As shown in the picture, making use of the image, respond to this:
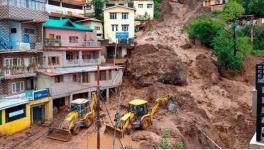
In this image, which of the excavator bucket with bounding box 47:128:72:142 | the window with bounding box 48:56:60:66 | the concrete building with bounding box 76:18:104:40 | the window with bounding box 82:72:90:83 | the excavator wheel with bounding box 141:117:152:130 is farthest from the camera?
the concrete building with bounding box 76:18:104:40

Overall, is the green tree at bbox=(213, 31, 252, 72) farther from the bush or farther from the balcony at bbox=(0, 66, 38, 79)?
the balcony at bbox=(0, 66, 38, 79)

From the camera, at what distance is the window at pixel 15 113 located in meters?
25.4

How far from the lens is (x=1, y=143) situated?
23953 millimetres

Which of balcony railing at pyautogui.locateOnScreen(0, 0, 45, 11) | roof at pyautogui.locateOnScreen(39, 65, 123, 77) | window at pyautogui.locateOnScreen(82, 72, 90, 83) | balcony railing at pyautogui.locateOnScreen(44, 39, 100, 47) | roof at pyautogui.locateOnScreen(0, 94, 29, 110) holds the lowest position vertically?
roof at pyautogui.locateOnScreen(0, 94, 29, 110)

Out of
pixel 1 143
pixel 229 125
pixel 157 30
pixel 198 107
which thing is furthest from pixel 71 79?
pixel 157 30

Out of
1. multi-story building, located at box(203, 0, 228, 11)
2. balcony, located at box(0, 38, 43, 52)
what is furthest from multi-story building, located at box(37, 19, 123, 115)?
multi-story building, located at box(203, 0, 228, 11)

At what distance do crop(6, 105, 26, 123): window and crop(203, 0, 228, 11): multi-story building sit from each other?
4948 cm

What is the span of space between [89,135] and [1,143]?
678cm

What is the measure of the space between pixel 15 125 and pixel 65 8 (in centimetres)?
2997

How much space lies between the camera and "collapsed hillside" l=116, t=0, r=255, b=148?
2889cm

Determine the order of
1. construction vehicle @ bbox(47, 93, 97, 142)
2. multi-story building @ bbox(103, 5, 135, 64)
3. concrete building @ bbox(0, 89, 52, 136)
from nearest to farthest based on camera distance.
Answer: construction vehicle @ bbox(47, 93, 97, 142)
concrete building @ bbox(0, 89, 52, 136)
multi-story building @ bbox(103, 5, 135, 64)

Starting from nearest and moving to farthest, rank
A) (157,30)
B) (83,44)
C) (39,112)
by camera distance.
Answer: (39,112)
(83,44)
(157,30)

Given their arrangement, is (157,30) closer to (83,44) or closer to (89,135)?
(83,44)

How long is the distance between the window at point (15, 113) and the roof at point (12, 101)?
43cm
